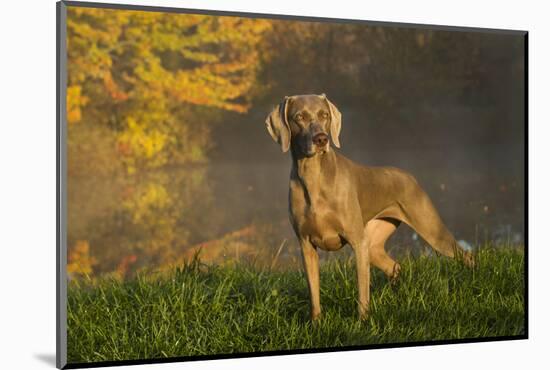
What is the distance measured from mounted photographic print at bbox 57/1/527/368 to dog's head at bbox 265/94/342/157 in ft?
0.04

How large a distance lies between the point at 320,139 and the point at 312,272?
2.89 ft

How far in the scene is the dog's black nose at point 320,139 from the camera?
223 inches

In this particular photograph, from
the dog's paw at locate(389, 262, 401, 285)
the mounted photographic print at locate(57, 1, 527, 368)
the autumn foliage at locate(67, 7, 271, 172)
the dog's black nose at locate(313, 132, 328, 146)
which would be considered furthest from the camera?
the autumn foliage at locate(67, 7, 271, 172)

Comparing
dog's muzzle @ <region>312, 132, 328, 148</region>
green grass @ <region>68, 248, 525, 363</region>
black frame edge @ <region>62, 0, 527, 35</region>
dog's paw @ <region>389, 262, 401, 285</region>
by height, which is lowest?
green grass @ <region>68, 248, 525, 363</region>

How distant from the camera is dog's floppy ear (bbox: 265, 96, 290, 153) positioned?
5758 mm

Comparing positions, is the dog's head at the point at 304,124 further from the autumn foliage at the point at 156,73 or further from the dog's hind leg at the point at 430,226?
the autumn foliage at the point at 156,73

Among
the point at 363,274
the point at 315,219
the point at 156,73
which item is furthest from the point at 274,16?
the point at 363,274

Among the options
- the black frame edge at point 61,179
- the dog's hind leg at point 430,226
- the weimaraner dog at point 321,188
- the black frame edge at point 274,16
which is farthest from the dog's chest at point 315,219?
the black frame edge at point 61,179

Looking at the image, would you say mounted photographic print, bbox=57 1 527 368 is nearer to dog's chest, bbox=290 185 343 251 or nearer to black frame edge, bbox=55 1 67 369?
dog's chest, bbox=290 185 343 251

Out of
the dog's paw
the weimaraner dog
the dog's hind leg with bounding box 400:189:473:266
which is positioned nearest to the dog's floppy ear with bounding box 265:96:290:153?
the weimaraner dog

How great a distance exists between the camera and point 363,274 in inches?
236

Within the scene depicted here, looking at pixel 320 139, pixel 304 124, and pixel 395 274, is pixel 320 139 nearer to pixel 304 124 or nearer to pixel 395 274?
pixel 304 124

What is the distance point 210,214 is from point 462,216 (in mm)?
1881

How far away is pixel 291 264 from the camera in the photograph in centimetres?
677
